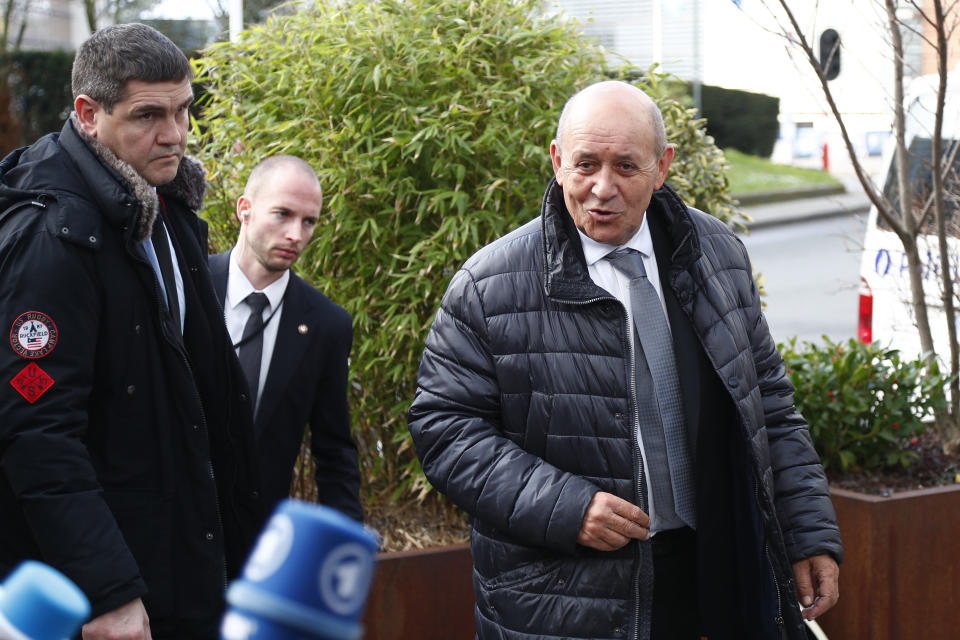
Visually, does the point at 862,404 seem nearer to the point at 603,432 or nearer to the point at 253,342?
the point at 603,432

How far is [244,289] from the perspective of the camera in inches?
132

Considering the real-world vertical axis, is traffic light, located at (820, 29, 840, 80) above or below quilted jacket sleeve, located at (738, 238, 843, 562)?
above

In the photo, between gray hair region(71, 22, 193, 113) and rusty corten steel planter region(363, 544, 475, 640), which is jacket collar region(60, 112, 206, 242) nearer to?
gray hair region(71, 22, 193, 113)

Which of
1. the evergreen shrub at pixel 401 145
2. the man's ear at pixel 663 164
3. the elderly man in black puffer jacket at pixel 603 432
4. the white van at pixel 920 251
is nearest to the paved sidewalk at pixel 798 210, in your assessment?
the white van at pixel 920 251

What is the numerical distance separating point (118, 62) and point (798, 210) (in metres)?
22.2

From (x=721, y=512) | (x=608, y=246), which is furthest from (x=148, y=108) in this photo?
(x=721, y=512)

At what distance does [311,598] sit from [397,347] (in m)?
3.60

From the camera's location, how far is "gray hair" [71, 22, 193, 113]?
7.64ft

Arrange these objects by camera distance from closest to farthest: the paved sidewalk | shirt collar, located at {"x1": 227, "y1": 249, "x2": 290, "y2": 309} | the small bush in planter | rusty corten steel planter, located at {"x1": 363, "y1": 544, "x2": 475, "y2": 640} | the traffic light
A: 1. shirt collar, located at {"x1": 227, "y1": 249, "x2": 290, "y2": 309}
2. rusty corten steel planter, located at {"x1": 363, "y1": 544, "x2": 475, "y2": 640}
3. the small bush in planter
4. the traffic light
5. the paved sidewalk

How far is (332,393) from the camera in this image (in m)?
3.34

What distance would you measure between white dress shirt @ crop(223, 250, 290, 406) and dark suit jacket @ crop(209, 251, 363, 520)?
2 centimetres

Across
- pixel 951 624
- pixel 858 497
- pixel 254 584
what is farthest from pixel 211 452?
pixel 951 624

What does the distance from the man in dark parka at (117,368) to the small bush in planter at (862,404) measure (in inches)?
102

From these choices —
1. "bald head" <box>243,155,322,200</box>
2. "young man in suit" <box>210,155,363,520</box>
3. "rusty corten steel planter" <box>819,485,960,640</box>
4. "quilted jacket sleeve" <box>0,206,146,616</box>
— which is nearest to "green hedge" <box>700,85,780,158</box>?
"rusty corten steel planter" <box>819,485,960,640</box>
